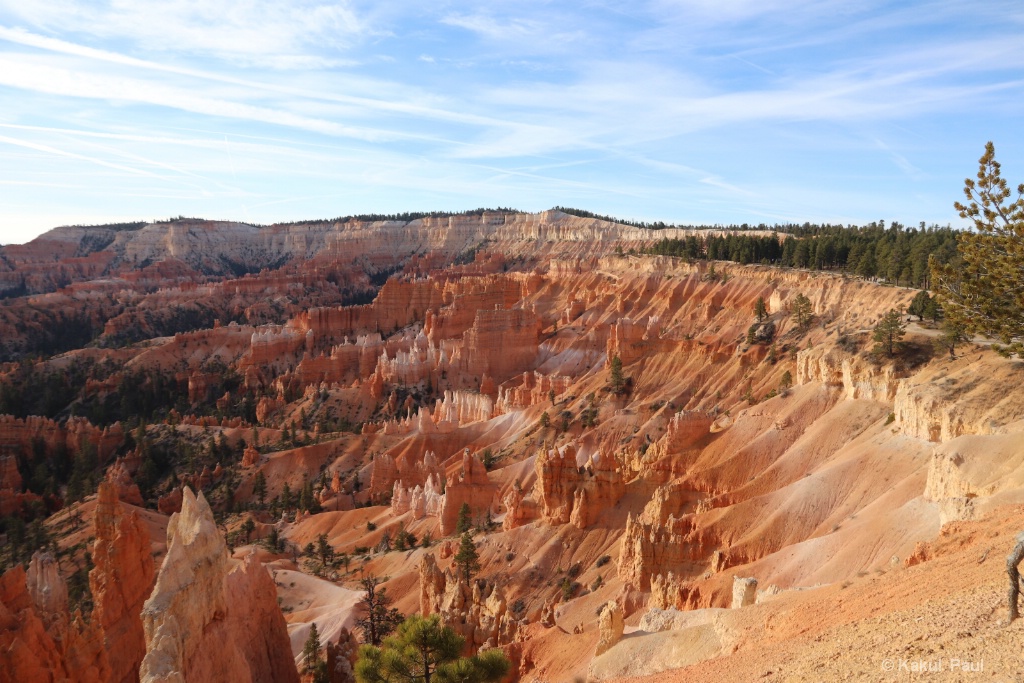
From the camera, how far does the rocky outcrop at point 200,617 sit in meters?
15.3

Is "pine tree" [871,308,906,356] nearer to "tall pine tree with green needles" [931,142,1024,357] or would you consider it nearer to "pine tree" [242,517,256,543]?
"tall pine tree with green needles" [931,142,1024,357]

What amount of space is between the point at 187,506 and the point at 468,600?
43.9 ft

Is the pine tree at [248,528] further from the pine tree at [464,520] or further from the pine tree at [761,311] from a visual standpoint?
the pine tree at [761,311]

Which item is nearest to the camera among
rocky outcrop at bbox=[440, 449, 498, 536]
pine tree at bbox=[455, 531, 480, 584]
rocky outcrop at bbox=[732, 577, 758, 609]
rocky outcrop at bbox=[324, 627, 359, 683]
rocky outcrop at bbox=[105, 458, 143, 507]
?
rocky outcrop at bbox=[732, 577, 758, 609]

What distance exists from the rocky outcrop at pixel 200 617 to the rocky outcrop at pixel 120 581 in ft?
16.0

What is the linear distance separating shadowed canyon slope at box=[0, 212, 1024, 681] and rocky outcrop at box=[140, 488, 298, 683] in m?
0.08

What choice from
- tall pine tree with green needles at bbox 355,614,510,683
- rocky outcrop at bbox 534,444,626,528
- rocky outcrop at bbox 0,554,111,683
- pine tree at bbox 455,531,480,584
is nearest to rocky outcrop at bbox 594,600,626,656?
tall pine tree with green needles at bbox 355,614,510,683

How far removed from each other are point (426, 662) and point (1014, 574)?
12.0m

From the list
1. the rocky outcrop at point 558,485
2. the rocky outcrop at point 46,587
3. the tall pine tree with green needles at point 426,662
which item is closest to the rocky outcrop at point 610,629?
the tall pine tree with green needles at point 426,662

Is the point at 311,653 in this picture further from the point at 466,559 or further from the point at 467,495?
the point at 467,495

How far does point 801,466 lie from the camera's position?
1277 inches

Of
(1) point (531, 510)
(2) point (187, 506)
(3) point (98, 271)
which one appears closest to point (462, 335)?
(1) point (531, 510)

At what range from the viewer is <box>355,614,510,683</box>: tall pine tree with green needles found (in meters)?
16.4

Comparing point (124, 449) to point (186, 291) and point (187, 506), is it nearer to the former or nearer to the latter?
point (187, 506)
